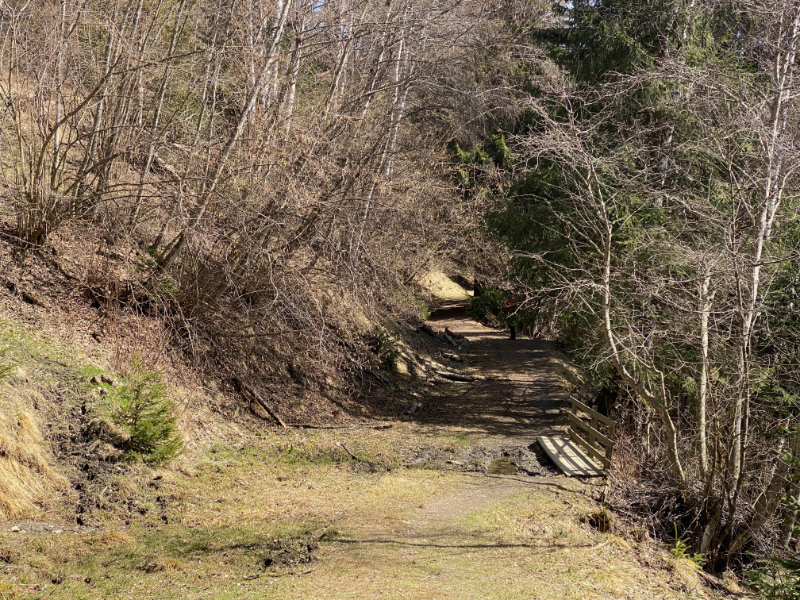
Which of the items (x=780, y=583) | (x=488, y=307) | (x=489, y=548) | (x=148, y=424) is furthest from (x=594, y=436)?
(x=488, y=307)

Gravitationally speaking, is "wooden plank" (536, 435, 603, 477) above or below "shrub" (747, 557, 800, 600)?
below

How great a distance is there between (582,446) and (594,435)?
0.92 m

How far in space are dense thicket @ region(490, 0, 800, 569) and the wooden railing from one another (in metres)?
0.66

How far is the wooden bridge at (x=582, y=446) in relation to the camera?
37.5 ft

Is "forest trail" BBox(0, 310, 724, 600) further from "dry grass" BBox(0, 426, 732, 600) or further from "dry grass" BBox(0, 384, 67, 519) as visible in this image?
"dry grass" BBox(0, 384, 67, 519)

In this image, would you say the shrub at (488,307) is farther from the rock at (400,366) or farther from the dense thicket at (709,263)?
the dense thicket at (709,263)

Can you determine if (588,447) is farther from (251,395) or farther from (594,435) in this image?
(251,395)

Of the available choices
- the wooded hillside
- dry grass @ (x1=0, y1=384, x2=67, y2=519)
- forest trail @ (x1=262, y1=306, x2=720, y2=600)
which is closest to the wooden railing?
the wooded hillside

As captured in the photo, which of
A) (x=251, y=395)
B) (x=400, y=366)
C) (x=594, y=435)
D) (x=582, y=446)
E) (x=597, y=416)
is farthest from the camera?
(x=400, y=366)

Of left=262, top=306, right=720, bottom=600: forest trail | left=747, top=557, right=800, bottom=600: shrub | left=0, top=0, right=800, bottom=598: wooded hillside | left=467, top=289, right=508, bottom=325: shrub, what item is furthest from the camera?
left=467, top=289, right=508, bottom=325: shrub

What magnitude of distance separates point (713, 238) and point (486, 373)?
10.8 metres

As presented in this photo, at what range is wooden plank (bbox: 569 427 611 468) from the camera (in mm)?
11453

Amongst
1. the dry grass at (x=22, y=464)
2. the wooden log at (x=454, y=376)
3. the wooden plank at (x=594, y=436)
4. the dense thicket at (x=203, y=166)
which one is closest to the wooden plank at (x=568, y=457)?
the wooden plank at (x=594, y=436)

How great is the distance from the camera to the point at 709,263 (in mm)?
8094
